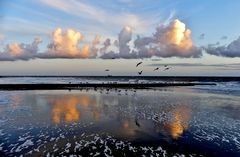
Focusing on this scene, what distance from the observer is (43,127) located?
81.7 feet

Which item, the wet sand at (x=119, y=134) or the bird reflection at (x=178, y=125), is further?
the bird reflection at (x=178, y=125)

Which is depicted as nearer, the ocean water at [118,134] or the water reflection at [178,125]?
the ocean water at [118,134]

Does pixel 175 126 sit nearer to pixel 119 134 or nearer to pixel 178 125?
pixel 178 125

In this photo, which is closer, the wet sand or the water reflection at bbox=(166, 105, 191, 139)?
the wet sand

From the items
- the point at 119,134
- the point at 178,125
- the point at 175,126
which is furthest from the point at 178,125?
the point at 119,134

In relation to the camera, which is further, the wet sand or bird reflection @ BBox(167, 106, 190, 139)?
bird reflection @ BBox(167, 106, 190, 139)

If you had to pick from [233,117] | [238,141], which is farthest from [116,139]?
[233,117]

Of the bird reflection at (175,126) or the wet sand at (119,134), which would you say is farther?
the bird reflection at (175,126)

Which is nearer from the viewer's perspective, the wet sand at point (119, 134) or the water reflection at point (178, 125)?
the wet sand at point (119, 134)

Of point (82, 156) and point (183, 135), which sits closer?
point (82, 156)

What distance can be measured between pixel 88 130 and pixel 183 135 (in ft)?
25.3

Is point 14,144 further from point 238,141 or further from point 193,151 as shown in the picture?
point 238,141

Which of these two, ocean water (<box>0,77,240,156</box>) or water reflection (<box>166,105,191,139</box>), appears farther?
water reflection (<box>166,105,191,139</box>)

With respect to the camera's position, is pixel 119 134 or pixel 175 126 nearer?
pixel 119 134
